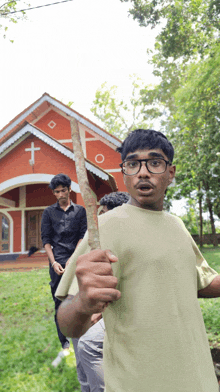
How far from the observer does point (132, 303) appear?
978 millimetres

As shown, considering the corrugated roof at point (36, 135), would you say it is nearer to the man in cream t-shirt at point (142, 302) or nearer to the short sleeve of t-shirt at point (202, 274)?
the short sleeve of t-shirt at point (202, 274)

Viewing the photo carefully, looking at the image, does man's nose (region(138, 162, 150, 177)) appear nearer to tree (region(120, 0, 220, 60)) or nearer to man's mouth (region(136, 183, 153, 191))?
man's mouth (region(136, 183, 153, 191))

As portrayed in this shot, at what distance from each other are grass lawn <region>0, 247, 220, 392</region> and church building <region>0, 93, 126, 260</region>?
387 cm

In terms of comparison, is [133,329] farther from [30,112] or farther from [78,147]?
[30,112]

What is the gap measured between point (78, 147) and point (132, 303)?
1.74 ft

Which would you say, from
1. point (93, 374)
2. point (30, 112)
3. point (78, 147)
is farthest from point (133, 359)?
point (30, 112)

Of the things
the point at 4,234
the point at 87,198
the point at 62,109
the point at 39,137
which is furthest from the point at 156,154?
the point at 4,234

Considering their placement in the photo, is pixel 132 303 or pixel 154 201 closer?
pixel 132 303

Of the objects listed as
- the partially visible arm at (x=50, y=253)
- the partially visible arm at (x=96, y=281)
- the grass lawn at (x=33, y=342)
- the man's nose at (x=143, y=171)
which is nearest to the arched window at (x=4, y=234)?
the grass lawn at (x=33, y=342)

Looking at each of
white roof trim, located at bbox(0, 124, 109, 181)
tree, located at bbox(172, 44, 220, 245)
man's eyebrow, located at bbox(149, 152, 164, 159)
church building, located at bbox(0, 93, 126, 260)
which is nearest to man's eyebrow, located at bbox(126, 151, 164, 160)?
man's eyebrow, located at bbox(149, 152, 164, 159)

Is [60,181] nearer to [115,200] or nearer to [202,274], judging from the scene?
[115,200]

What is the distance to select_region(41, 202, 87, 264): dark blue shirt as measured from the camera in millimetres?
3504

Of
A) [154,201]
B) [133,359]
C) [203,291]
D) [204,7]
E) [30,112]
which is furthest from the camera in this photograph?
[30,112]

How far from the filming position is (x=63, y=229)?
3.52 m
